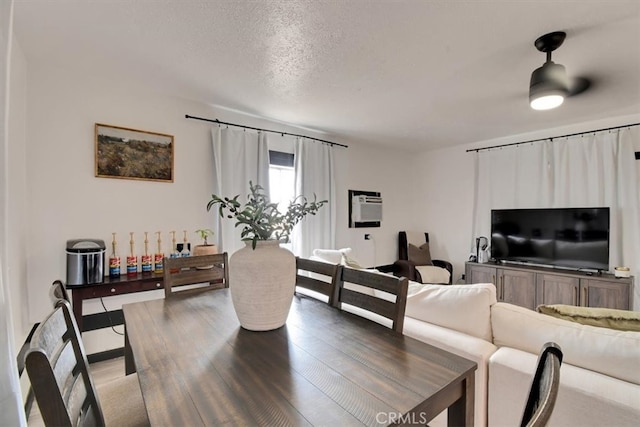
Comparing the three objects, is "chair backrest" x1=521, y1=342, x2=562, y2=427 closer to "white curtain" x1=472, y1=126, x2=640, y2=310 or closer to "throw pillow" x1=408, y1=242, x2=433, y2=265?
"white curtain" x1=472, y1=126, x2=640, y2=310

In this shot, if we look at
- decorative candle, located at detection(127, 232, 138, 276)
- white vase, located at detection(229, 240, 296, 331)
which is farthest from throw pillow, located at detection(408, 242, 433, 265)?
white vase, located at detection(229, 240, 296, 331)

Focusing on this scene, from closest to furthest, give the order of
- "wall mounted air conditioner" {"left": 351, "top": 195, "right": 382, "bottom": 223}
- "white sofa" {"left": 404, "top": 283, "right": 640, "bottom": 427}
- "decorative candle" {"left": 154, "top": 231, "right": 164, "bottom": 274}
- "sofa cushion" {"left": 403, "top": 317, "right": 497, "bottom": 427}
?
"white sofa" {"left": 404, "top": 283, "right": 640, "bottom": 427} → "sofa cushion" {"left": 403, "top": 317, "right": 497, "bottom": 427} → "decorative candle" {"left": 154, "top": 231, "right": 164, "bottom": 274} → "wall mounted air conditioner" {"left": 351, "top": 195, "right": 382, "bottom": 223}

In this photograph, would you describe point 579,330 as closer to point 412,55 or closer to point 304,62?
point 412,55

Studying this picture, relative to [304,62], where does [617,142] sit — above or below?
below

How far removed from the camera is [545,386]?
0.60 meters

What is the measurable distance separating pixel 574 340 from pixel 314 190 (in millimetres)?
3108

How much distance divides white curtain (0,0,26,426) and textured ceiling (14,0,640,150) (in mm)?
1239

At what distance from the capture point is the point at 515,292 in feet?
12.6

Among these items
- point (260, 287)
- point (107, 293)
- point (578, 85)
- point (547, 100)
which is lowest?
point (107, 293)

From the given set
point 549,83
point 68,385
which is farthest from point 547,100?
point 68,385

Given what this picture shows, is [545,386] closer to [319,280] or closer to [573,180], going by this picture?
[319,280]

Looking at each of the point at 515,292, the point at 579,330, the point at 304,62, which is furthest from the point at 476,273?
the point at 304,62

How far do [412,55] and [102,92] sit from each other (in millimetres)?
2632

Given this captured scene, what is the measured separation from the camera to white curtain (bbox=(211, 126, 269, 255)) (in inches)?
126
